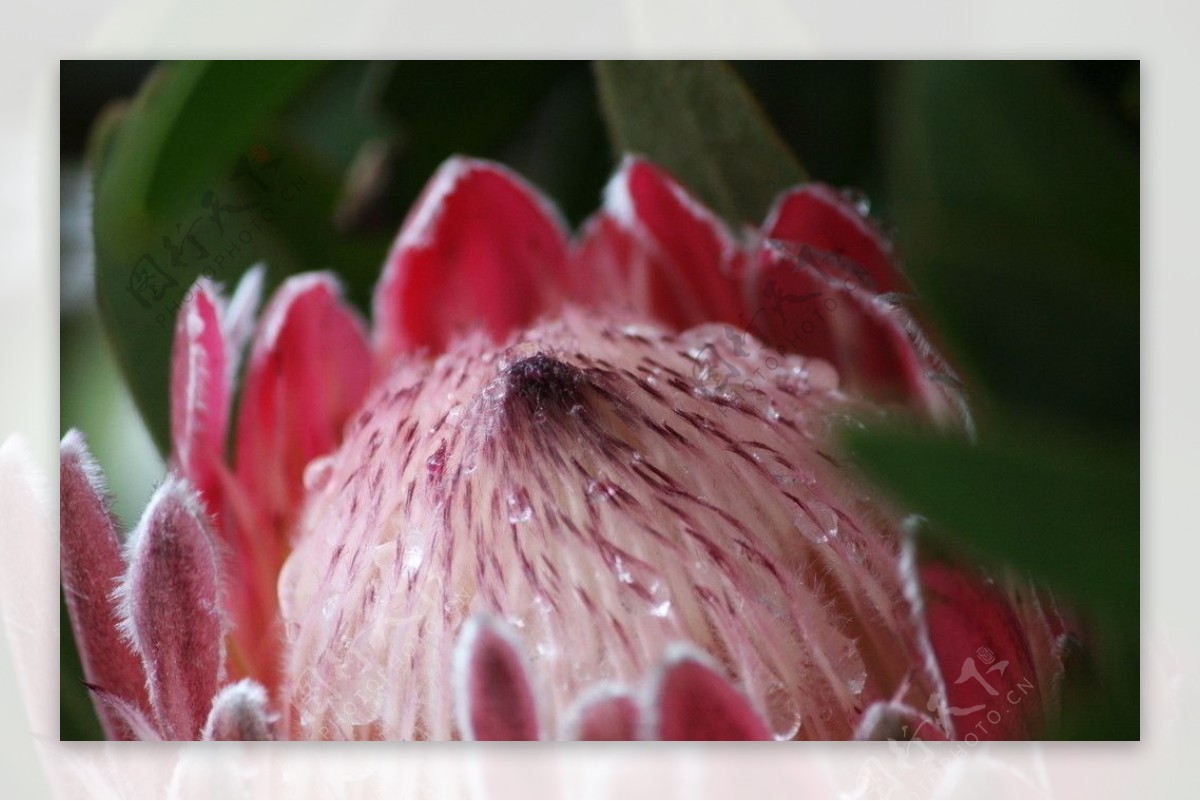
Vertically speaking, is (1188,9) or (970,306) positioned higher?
(1188,9)

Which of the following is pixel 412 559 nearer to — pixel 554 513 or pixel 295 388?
pixel 554 513

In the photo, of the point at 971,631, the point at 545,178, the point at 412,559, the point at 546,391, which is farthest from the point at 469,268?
the point at 971,631

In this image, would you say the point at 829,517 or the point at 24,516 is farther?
the point at 24,516

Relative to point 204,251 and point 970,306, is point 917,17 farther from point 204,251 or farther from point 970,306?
point 204,251

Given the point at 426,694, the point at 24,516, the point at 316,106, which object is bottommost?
the point at 426,694

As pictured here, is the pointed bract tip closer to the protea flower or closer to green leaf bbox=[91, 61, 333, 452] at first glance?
the protea flower

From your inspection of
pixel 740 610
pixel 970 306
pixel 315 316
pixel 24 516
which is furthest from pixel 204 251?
pixel 970 306
